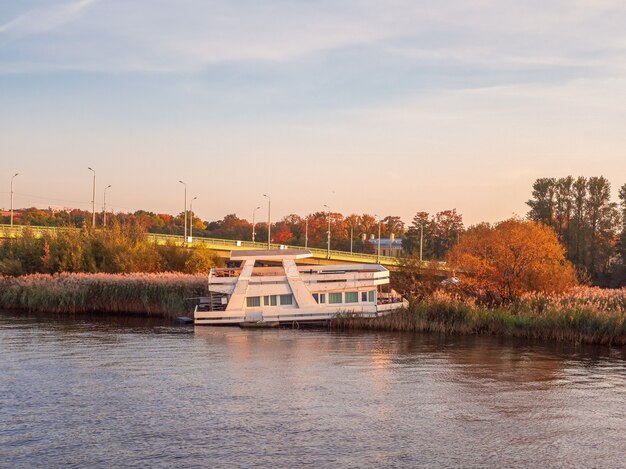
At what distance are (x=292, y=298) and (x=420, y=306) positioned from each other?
6.51m

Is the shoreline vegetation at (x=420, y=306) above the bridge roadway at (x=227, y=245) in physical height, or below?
below

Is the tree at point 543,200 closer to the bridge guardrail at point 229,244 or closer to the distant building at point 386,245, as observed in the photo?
the bridge guardrail at point 229,244

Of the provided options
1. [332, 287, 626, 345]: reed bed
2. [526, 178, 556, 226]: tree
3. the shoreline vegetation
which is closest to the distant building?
[526, 178, 556, 226]: tree

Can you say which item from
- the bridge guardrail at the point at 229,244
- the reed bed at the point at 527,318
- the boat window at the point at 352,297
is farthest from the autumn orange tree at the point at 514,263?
the bridge guardrail at the point at 229,244

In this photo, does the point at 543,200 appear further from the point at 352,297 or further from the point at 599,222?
the point at 352,297

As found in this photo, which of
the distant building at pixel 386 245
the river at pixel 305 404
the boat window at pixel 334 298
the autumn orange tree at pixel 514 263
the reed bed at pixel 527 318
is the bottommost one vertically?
the river at pixel 305 404

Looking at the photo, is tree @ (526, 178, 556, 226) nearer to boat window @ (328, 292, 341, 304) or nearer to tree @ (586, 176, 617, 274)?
tree @ (586, 176, 617, 274)

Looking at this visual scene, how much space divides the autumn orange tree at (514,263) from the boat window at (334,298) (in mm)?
7261

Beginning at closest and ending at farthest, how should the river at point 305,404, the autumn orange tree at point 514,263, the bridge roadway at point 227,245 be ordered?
the river at point 305,404 → the autumn orange tree at point 514,263 → the bridge roadway at point 227,245

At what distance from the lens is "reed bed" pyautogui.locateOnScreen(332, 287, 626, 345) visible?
33.4 metres

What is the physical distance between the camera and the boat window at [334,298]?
3938 cm

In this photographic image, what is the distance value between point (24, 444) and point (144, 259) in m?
40.6

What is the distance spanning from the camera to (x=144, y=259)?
55312 millimetres

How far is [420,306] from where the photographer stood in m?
38.6
